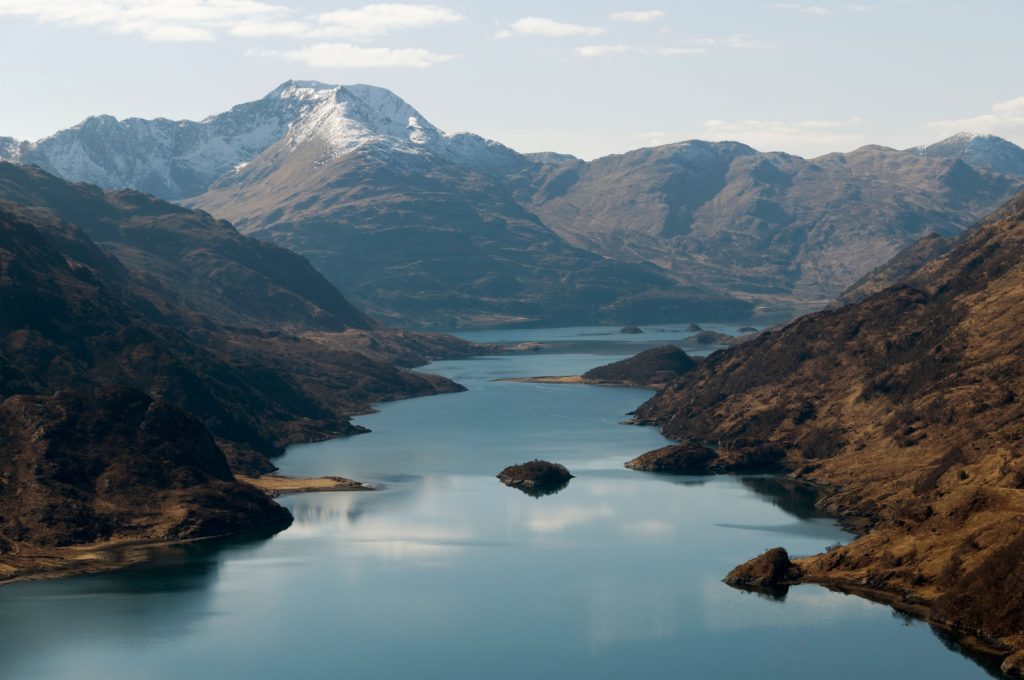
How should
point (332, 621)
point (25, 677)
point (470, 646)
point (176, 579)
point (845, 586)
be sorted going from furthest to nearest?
point (176, 579)
point (845, 586)
point (332, 621)
point (470, 646)
point (25, 677)

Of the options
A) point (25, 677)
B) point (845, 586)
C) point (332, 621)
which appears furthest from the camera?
point (845, 586)

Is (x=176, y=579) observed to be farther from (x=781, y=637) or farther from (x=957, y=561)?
(x=957, y=561)

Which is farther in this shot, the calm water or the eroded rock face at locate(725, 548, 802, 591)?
the eroded rock face at locate(725, 548, 802, 591)

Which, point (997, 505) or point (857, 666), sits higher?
point (997, 505)

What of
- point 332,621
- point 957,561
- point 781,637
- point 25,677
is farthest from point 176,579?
point 957,561

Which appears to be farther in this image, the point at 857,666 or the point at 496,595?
the point at 496,595

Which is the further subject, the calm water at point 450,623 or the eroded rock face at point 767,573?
the eroded rock face at point 767,573

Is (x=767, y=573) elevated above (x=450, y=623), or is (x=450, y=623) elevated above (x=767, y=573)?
(x=767, y=573)

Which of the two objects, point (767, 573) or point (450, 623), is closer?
point (450, 623)
